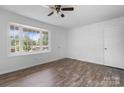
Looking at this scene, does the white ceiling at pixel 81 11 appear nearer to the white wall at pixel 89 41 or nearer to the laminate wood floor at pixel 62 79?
the white wall at pixel 89 41

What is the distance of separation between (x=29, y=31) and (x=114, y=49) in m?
4.43

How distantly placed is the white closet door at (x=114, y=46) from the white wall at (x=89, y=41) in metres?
0.21

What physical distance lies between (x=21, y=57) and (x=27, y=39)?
103cm

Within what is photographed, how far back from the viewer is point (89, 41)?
6113 millimetres

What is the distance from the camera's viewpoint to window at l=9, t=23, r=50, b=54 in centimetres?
428

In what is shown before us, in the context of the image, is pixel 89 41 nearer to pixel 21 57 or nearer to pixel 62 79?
pixel 62 79

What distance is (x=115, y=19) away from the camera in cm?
469

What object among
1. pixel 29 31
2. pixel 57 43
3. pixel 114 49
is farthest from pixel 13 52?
pixel 114 49

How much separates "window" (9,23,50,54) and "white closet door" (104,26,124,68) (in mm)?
3494

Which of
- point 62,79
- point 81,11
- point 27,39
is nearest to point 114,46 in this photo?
point 81,11

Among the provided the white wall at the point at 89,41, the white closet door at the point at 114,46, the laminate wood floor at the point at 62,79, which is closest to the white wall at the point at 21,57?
the laminate wood floor at the point at 62,79

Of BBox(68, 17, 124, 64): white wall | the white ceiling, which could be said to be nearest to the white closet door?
BBox(68, 17, 124, 64): white wall

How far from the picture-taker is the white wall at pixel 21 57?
3695 mm
